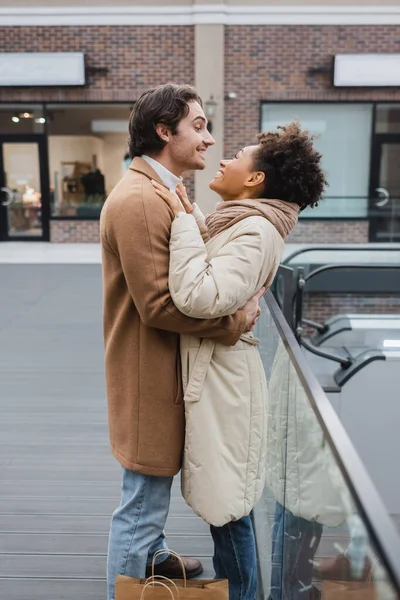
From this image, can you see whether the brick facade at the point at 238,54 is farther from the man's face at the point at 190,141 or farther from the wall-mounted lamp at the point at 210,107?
the man's face at the point at 190,141

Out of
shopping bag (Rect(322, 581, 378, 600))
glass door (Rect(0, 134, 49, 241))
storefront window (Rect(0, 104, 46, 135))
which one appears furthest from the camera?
glass door (Rect(0, 134, 49, 241))

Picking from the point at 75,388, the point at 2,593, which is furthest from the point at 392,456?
the point at 2,593

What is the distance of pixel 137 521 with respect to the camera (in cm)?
197

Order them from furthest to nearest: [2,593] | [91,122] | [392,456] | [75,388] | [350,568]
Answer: [91,122], [392,456], [75,388], [2,593], [350,568]

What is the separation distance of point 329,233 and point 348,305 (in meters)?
1.31

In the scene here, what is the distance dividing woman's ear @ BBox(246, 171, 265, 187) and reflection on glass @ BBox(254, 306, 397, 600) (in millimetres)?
557

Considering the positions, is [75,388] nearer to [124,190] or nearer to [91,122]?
[124,190]

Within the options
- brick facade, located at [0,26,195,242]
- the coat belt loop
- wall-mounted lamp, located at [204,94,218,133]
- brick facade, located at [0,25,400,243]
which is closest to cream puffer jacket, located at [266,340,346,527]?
the coat belt loop

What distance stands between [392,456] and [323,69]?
884cm

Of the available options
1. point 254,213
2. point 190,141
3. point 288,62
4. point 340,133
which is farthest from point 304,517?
point 340,133

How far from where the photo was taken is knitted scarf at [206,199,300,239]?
1926 millimetres

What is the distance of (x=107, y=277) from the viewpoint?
1.94 metres

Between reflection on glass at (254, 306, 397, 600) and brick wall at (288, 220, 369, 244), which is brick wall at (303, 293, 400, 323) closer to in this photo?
brick wall at (288, 220, 369, 244)

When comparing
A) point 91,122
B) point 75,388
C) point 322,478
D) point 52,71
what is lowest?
point 75,388
